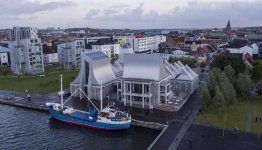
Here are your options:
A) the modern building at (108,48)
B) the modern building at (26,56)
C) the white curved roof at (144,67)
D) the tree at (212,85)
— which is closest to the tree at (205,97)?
the tree at (212,85)

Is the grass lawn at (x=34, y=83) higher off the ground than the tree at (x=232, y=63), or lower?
lower

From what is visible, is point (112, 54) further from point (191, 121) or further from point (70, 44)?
point (191, 121)

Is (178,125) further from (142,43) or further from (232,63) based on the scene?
(142,43)

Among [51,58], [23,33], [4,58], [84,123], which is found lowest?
[84,123]

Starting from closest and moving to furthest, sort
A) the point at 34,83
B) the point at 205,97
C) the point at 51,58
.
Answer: the point at 205,97 < the point at 34,83 < the point at 51,58

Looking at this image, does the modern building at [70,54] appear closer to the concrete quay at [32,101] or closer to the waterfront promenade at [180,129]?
the concrete quay at [32,101]

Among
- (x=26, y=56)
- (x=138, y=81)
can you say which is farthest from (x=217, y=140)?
(x=26, y=56)

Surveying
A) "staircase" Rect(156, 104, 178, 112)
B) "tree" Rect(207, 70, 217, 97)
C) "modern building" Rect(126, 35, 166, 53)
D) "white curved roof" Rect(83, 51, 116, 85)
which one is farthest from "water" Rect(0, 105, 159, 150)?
"modern building" Rect(126, 35, 166, 53)
